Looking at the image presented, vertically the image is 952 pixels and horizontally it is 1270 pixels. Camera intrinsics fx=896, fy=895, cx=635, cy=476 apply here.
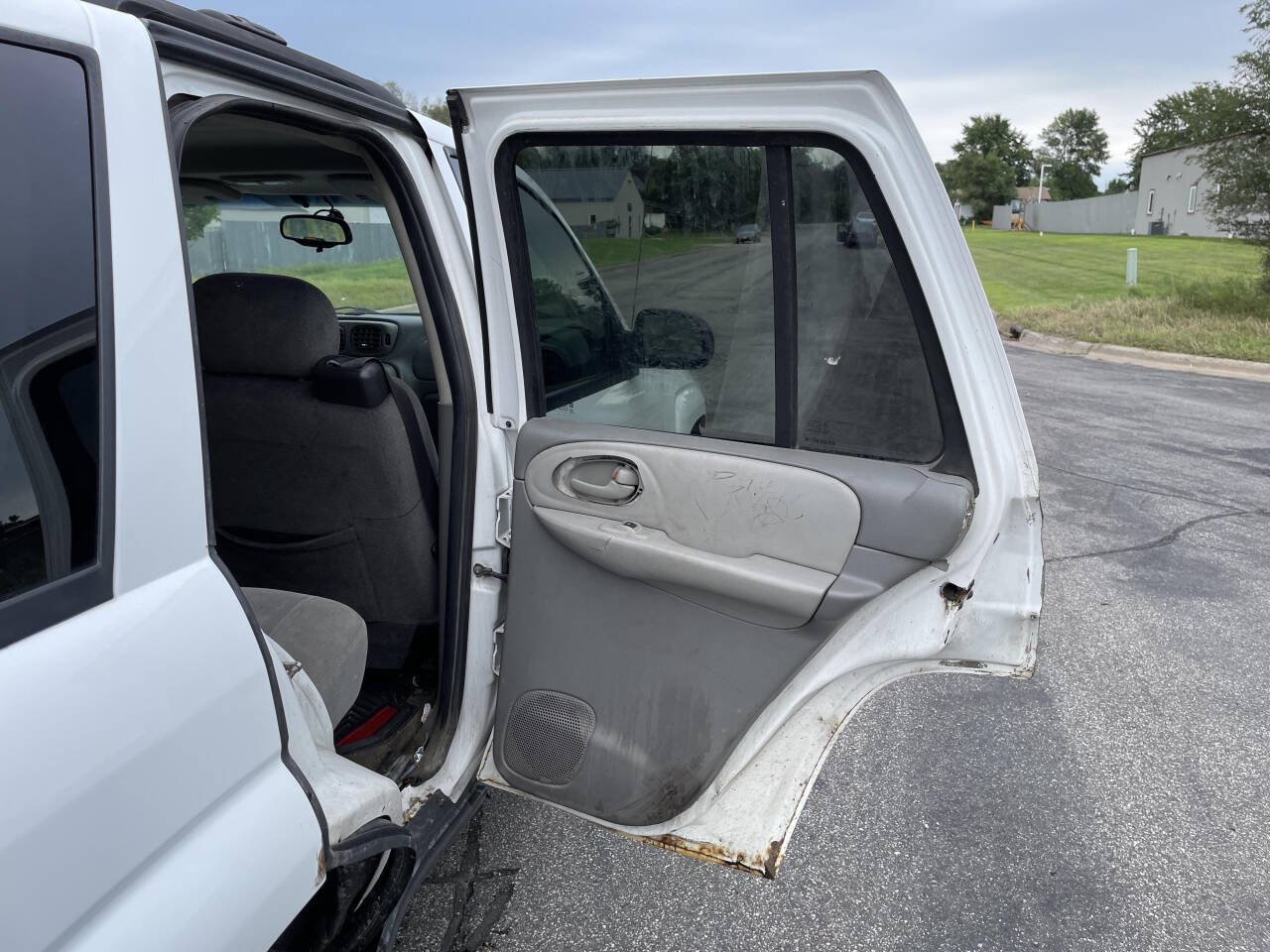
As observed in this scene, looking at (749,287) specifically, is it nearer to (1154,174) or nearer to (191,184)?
(191,184)

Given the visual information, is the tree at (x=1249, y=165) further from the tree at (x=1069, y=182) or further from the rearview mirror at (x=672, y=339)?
the tree at (x=1069, y=182)

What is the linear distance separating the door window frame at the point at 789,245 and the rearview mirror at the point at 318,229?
2.07m

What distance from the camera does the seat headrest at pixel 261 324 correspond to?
7.45 feet

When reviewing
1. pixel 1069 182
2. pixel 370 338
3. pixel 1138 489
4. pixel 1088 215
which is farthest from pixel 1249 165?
pixel 1069 182

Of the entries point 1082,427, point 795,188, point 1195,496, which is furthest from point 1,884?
point 1082,427

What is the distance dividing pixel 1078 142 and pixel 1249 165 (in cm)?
9213

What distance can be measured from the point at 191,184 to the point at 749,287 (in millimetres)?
A: 2685

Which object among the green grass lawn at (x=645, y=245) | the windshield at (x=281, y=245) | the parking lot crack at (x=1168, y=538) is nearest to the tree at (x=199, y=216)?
the windshield at (x=281, y=245)

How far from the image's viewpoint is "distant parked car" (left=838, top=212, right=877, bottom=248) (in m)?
1.73

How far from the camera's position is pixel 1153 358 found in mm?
11508

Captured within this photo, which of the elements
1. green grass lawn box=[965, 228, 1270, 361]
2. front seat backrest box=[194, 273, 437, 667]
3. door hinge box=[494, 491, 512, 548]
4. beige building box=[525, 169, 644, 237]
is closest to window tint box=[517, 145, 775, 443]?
beige building box=[525, 169, 644, 237]

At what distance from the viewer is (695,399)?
201 centimetres

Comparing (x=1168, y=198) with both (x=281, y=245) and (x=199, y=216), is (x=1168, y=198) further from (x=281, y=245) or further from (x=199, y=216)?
(x=199, y=216)

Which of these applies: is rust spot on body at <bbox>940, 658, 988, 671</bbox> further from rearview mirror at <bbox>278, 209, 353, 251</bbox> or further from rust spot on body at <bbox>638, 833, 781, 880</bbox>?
rearview mirror at <bbox>278, 209, 353, 251</bbox>
